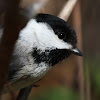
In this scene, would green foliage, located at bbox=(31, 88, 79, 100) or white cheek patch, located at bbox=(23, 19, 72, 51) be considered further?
green foliage, located at bbox=(31, 88, 79, 100)

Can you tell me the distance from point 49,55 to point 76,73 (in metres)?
0.31

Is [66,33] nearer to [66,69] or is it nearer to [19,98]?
[19,98]

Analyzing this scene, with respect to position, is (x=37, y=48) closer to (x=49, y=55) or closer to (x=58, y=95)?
(x=49, y=55)

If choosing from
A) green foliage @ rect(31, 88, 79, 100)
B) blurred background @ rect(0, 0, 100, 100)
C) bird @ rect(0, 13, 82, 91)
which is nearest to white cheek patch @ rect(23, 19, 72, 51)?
bird @ rect(0, 13, 82, 91)

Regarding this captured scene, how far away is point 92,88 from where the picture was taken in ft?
3.66

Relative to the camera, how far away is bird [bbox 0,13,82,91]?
788 mm

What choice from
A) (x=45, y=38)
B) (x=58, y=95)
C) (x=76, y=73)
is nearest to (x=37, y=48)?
(x=45, y=38)

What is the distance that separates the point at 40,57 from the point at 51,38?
0.09 m

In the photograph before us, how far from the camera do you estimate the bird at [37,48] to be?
0.79 metres

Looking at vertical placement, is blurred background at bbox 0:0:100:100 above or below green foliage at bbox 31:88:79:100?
above

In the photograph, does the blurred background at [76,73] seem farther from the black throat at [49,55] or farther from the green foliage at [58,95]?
the black throat at [49,55]

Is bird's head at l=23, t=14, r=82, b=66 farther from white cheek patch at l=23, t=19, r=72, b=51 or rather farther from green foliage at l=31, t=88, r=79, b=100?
green foliage at l=31, t=88, r=79, b=100

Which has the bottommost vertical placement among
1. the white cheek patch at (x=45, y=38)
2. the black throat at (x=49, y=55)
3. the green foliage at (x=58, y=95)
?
the green foliage at (x=58, y=95)

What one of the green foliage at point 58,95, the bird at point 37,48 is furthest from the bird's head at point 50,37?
the green foliage at point 58,95
